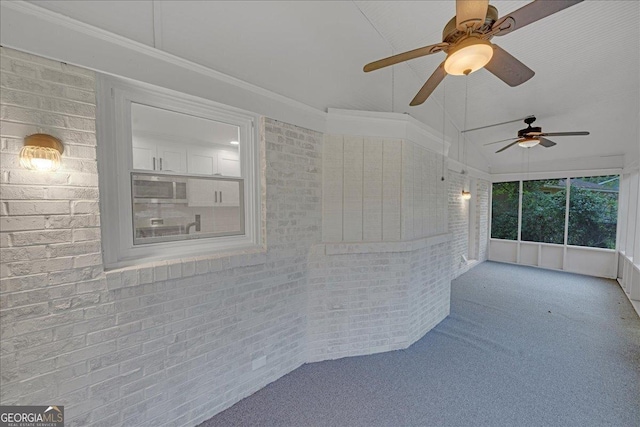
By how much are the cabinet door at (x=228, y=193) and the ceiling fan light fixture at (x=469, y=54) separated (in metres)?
1.97

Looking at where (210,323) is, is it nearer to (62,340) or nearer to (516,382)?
(62,340)

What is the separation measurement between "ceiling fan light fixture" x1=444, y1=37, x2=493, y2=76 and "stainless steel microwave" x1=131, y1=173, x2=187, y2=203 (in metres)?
2.20

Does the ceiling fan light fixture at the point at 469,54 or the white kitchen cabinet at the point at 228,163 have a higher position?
the ceiling fan light fixture at the point at 469,54

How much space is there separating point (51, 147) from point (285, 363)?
2585mm

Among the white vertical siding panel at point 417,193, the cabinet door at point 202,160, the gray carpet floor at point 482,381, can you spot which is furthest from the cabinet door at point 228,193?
the white vertical siding panel at point 417,193

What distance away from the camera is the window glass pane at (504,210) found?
7.53 meters

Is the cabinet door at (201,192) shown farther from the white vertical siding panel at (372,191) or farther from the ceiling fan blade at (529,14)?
the ceiling fan blade at (529,14)

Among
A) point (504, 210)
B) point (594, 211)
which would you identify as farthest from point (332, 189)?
point (594, 211)

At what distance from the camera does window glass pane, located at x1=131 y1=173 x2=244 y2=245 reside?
1.88 meters

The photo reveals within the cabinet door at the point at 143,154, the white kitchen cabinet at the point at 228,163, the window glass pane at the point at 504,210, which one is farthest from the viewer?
the window glass pane at the point at 504,210

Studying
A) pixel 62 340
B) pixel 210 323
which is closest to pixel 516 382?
pixel 210 323

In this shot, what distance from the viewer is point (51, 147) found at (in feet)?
4.55

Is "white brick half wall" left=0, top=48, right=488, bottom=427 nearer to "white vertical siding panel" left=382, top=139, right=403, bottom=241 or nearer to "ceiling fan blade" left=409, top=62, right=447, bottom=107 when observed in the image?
"white vertical siding panel" left=382, top=139, right=403, bottom=241

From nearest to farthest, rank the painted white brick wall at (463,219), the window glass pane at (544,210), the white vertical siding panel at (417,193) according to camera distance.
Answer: the white vertical siding panel at (417,193) → the painted white brick wall at (463,219) → the window glass pane at (544,210)
